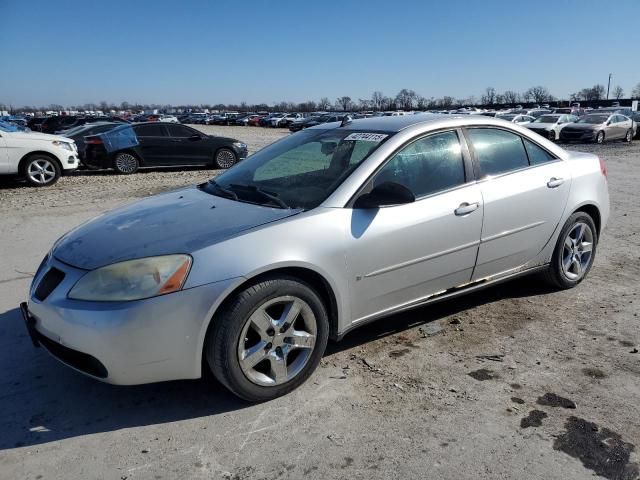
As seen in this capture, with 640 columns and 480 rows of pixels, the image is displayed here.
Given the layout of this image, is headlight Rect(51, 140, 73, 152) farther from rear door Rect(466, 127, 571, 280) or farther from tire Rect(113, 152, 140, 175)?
rear door Rect(466, 127, 571, 280)

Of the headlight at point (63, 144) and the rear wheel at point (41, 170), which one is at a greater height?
the headlight at point (63, 144)

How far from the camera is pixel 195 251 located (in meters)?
2.80

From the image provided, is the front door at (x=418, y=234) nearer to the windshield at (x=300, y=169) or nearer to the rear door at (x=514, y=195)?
the rear door at (x=514, y=195)

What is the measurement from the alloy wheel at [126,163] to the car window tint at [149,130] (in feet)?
2.19

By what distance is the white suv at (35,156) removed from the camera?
10922 millimetres

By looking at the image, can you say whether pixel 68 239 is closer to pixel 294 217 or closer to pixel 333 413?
pixel 294 217

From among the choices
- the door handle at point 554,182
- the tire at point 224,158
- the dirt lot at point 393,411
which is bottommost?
the dirt lot at point 393,411

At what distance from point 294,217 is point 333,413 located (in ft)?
3.72

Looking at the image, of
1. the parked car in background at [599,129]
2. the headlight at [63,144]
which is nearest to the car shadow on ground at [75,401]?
the headlight at [63,144]

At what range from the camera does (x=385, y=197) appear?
3.27m

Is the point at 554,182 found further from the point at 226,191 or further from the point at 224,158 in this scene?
the point at 224,158

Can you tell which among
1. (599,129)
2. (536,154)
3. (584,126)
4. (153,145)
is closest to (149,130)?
Answer: (153,145)

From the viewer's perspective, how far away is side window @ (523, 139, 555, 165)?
436 cm

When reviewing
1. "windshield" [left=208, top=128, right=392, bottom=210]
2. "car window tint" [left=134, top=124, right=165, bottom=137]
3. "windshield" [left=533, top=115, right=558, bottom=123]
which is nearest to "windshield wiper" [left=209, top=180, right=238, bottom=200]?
"windshield" [left=208, top=128, right=392, bottom=210]
